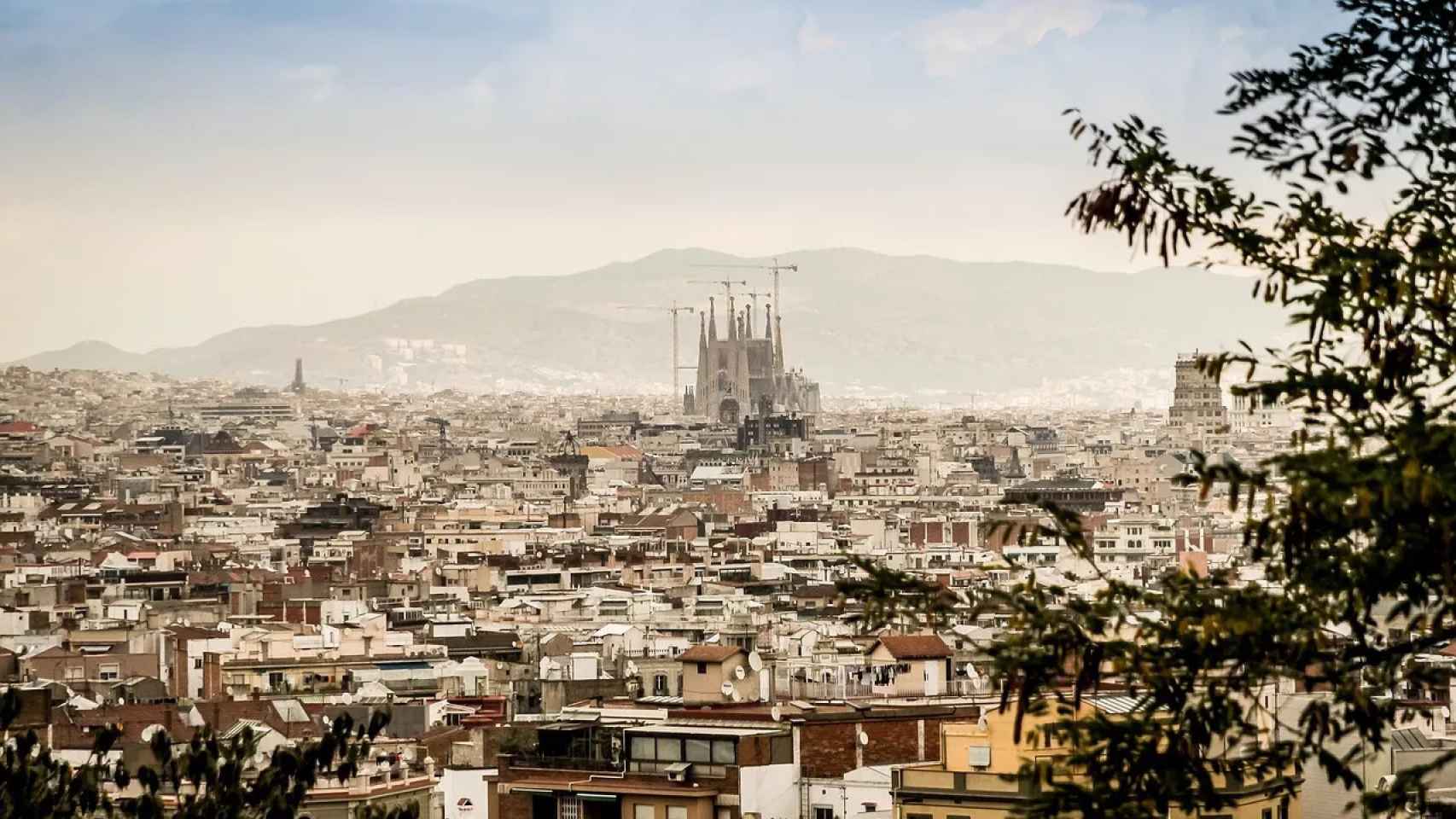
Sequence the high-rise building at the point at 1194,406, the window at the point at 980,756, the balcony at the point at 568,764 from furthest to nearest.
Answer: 1. the high-rise building at the point at 1194,406
2. the balcony at the point at 568,764
3. the window at the point at 980,756

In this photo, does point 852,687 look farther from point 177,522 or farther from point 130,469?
point 130,469

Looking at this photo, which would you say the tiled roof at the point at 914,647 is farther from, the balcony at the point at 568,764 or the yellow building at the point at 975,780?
the yellow building at the point at 975,780

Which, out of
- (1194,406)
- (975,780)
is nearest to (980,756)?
(975,780)

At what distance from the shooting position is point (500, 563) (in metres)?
83.1

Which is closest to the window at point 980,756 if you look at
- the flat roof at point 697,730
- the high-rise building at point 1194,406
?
the flat roof at point 697,730

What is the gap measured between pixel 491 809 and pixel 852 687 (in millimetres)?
11728

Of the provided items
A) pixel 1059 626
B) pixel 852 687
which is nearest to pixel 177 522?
pixel 852 687

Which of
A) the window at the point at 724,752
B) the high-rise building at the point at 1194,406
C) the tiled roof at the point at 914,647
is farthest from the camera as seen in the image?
the high-rise building at the point at 1194,406

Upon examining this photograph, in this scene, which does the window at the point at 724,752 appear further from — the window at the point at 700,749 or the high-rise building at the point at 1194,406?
the high-rise building at the point at 1194,406

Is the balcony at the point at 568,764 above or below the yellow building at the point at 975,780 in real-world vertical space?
below

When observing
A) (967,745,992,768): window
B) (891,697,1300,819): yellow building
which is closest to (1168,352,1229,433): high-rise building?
(891,697,1300,819): yellow building

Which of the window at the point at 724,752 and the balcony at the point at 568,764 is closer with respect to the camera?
the balcony at the point at 568,764

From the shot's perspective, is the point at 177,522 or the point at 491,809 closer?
the point at 491,809

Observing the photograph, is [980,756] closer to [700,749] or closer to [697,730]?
[700,749]
